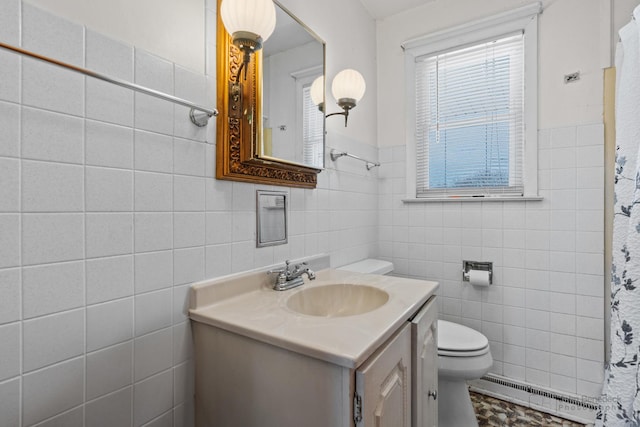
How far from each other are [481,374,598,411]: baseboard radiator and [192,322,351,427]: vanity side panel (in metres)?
1.61

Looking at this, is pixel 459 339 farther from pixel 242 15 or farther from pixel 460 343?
pixel 242 15

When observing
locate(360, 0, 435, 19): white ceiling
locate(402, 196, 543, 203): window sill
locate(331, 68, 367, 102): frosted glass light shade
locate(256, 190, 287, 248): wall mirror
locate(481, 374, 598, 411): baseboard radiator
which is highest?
locate(360, 0, 435, 19): white ceiling

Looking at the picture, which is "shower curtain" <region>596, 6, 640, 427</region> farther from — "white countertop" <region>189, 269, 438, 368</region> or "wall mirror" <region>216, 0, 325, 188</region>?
"wall mirror" <region>216, 0, 325, 188</region>

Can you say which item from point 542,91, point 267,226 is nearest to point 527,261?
point 542,91

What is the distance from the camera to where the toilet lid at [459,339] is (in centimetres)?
144

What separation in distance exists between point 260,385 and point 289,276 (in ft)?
1.56

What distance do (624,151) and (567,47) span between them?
28.1 inches

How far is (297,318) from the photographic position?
0.86m

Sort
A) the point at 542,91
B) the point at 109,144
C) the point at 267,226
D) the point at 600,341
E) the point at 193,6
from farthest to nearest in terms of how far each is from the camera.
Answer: the point at 542,91, the point at 600,341, the point at 267,226, the point at 193,6, the point at 109,144

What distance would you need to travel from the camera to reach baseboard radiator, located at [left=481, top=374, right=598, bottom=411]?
5.19 ft

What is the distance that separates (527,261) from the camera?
175 cm

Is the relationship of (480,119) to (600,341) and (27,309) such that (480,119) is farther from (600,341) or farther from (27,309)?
(27,309)

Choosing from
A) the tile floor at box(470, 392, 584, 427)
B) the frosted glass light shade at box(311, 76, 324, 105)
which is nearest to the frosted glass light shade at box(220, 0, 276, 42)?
the frosted glass light shade at box(311, 76, 324, 105)

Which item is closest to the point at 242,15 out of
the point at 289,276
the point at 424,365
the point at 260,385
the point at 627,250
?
the point at 289,276
